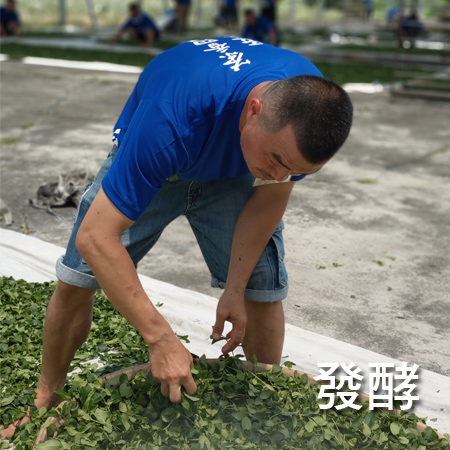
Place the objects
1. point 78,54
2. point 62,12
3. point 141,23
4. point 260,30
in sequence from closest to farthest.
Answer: point 78,54 < point 260,30 < point 141,23 < point 62,12

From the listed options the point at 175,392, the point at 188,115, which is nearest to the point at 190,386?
the point at 175,392

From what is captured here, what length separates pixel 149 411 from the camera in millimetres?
1981

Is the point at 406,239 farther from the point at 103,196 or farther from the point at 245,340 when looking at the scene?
the point at 103,196

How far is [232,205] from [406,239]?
2.32m

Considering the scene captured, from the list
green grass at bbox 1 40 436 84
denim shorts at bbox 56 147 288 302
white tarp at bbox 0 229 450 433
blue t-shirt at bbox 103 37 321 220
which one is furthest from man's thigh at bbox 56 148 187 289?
green grass at bbox 1 40 436 84

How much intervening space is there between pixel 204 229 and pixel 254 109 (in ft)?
2.12

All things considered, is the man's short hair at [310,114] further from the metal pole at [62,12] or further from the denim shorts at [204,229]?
the metal pole at [62,12]

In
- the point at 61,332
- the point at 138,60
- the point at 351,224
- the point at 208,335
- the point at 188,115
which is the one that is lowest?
the point at 138,60

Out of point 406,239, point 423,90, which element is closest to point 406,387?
point 406,239

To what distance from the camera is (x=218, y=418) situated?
1.99m

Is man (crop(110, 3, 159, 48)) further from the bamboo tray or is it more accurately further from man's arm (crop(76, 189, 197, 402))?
man's arm (crop(76, 189, 197, 402))

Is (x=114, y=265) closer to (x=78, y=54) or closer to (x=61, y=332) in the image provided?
(x=61, y=332)

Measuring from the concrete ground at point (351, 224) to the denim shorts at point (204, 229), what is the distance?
0.75 m

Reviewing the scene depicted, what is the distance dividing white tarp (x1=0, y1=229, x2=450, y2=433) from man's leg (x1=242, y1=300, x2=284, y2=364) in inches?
13.5
